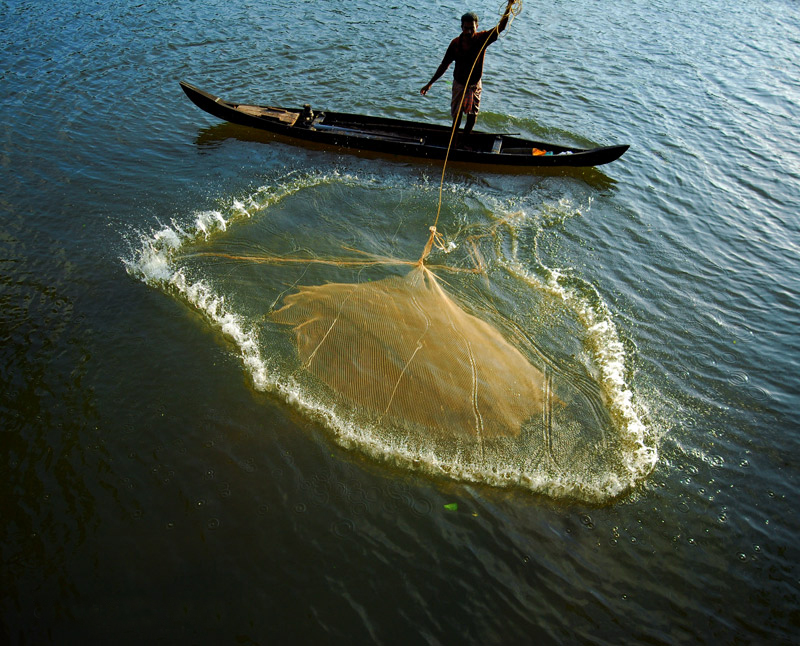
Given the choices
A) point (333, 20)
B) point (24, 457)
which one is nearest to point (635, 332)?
point (24, 457)

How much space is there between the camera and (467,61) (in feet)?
28.3

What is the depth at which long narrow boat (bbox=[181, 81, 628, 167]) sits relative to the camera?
988cm

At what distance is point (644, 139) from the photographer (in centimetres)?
1123

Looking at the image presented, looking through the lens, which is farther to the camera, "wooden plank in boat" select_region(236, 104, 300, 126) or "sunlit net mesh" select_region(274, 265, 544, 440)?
"wooden plank in boat" select_region(236, 104, 300, 126)

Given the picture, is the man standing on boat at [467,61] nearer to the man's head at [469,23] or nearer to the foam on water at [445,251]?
the man's head at [469,23]

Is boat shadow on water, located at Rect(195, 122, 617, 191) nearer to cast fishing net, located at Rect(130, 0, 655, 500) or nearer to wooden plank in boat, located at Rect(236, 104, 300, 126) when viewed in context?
wooden plank in boat, located at Rect(236, 104, 300, 126)

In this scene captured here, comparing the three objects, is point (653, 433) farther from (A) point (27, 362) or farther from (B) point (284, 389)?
(A) point (27, 362)

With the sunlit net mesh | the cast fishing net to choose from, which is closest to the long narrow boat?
the cast fishing net

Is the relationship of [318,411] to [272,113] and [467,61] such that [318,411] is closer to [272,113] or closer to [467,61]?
[467,61]

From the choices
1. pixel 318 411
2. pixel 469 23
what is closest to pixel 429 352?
pixel 318 411

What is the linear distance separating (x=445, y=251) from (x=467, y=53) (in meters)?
3.69

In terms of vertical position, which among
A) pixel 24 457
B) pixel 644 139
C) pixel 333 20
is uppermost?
pixel 333 20

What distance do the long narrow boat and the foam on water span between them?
1108 millimetres

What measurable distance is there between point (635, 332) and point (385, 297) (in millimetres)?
3573
